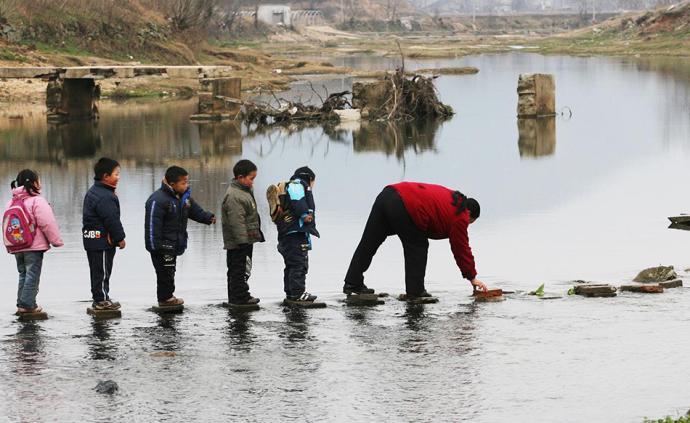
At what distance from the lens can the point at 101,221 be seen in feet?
41.9

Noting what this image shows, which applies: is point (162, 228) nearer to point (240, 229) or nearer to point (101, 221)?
point (101, 221)

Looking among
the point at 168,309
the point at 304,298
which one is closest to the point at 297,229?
the point at 304,298

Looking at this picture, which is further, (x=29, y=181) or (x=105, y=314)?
(x=105, y=314)

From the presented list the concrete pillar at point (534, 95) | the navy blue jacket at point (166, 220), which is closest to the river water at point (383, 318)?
the navy blue jacket at point (166, 220)

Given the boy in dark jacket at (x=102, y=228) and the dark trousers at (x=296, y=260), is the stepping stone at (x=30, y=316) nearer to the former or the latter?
the boy in dark jacket at (x=102, y=228)

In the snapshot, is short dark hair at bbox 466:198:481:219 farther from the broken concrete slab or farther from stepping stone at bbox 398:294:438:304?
the broken concrete slab

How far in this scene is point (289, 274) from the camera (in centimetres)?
1334

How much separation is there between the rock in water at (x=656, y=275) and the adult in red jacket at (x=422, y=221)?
82.2 inches

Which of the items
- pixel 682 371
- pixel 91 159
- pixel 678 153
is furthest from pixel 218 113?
pixel 682 371

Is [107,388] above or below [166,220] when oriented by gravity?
below

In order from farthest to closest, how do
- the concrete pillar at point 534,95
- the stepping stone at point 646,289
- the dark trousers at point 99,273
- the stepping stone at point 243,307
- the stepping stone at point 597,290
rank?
the concrete pillar at point 534,95 < the stepping stone at point 646,289 < the stepping stone at point 597,290 < the stepping stone at point 243,307 < the dark trousers at point 99,273

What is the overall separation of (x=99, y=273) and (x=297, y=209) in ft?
6.01

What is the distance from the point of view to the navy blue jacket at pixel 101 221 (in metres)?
12.7

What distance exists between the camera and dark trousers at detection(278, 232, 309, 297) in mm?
13312
